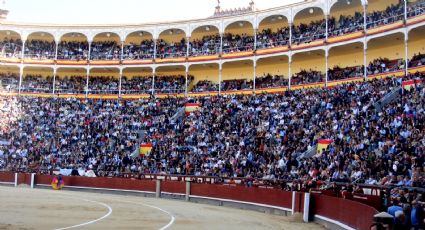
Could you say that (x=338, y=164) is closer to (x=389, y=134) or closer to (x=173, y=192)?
(x=389, y=134)

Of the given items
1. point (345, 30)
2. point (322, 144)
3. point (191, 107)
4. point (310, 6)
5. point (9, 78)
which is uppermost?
point (310, 6)

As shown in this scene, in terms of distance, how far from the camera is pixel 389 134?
20.7 metres

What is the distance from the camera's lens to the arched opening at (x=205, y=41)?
1746 inches

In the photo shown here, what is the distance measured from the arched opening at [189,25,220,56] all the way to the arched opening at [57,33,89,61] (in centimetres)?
999

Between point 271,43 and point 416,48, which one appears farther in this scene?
point 271,43

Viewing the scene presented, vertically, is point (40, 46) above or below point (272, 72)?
above

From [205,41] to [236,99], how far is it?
10.4 m

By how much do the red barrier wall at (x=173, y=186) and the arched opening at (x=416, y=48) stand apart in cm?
1444

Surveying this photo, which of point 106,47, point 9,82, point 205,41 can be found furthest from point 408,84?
point 9,82

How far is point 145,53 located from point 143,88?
11.0ft

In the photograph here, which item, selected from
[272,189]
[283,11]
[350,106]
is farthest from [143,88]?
[272,189]

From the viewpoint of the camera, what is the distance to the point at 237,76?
44938 millimetres

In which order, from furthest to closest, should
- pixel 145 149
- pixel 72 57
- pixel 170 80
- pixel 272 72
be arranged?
pixel 72 57 → pixel 170 80 → pixel 272 72 → pixel 145 149

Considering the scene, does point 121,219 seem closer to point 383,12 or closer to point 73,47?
point 383,12
